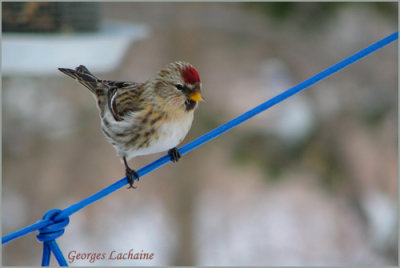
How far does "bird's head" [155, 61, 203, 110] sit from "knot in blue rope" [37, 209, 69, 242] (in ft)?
1.39

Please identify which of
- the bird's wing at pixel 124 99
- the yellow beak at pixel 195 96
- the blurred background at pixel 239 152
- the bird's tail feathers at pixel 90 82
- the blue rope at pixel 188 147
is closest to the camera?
the blue rope at pixel 188 147

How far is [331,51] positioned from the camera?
2973mm

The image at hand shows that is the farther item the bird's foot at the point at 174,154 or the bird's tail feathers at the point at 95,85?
the bird's tail feathers at the point at 95,85

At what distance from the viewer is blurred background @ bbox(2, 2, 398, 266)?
2.96m

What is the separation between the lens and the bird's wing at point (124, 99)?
1423 millimetres

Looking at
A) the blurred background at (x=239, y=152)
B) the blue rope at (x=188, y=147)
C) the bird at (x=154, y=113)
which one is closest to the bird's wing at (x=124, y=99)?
the bird at (x=154, y=113)

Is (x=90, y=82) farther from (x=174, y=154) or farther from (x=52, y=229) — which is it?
(x=52, y=229)

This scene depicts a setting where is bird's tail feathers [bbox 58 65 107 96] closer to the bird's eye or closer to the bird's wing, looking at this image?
the bird's wing

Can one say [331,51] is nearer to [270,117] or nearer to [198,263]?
[270,117]

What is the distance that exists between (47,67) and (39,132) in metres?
1.82

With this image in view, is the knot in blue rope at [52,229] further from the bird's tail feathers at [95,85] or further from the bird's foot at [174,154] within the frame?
the bird's tail feathers at [95,85]

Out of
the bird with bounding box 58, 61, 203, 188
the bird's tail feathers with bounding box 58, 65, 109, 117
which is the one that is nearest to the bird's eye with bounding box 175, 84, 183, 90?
the bird with bounding box 58, 61, 203, 188

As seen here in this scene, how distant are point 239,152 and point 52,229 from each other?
220cm

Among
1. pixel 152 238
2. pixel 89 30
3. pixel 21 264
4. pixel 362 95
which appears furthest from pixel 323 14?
pixel 21 264
